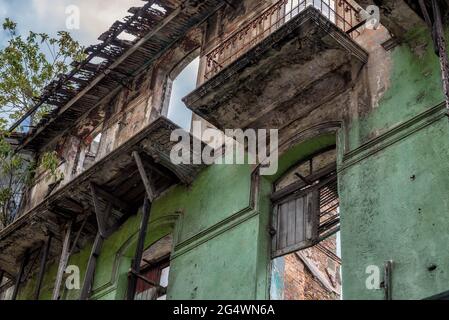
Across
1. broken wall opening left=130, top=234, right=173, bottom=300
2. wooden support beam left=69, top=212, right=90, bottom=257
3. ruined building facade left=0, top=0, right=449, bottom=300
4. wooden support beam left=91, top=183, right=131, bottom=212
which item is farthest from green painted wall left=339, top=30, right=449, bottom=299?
wooden support beam left=69, top=212, right=90, bottom=257

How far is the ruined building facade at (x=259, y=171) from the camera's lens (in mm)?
8359

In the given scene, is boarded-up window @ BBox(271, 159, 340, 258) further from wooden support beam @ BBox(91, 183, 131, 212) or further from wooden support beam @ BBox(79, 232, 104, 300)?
wooden support beam @ BBox(91, 183, 131, 212)

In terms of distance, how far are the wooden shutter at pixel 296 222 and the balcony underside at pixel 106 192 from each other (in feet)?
7.61

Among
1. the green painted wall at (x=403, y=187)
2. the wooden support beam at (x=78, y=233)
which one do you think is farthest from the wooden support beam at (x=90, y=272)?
the green painted wall at (x=403, y=187)

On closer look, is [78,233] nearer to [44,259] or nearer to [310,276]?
[44,259]

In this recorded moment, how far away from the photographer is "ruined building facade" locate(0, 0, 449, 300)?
8359 mm

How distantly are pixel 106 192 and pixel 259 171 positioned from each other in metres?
3.48

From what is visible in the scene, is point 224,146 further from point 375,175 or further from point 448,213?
point 448,213

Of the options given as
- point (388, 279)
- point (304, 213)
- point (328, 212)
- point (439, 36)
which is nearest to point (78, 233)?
point (304, 213)

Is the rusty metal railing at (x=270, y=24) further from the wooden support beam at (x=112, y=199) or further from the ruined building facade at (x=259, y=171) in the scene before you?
the wooden support beam at (x=112, y=199)

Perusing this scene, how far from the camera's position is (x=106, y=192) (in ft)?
43.0

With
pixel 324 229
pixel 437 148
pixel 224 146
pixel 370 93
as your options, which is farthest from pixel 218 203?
pixel 437 148

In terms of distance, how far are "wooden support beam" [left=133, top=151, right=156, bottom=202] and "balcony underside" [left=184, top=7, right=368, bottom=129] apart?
1.45 m

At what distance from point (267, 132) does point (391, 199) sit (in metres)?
3.01
